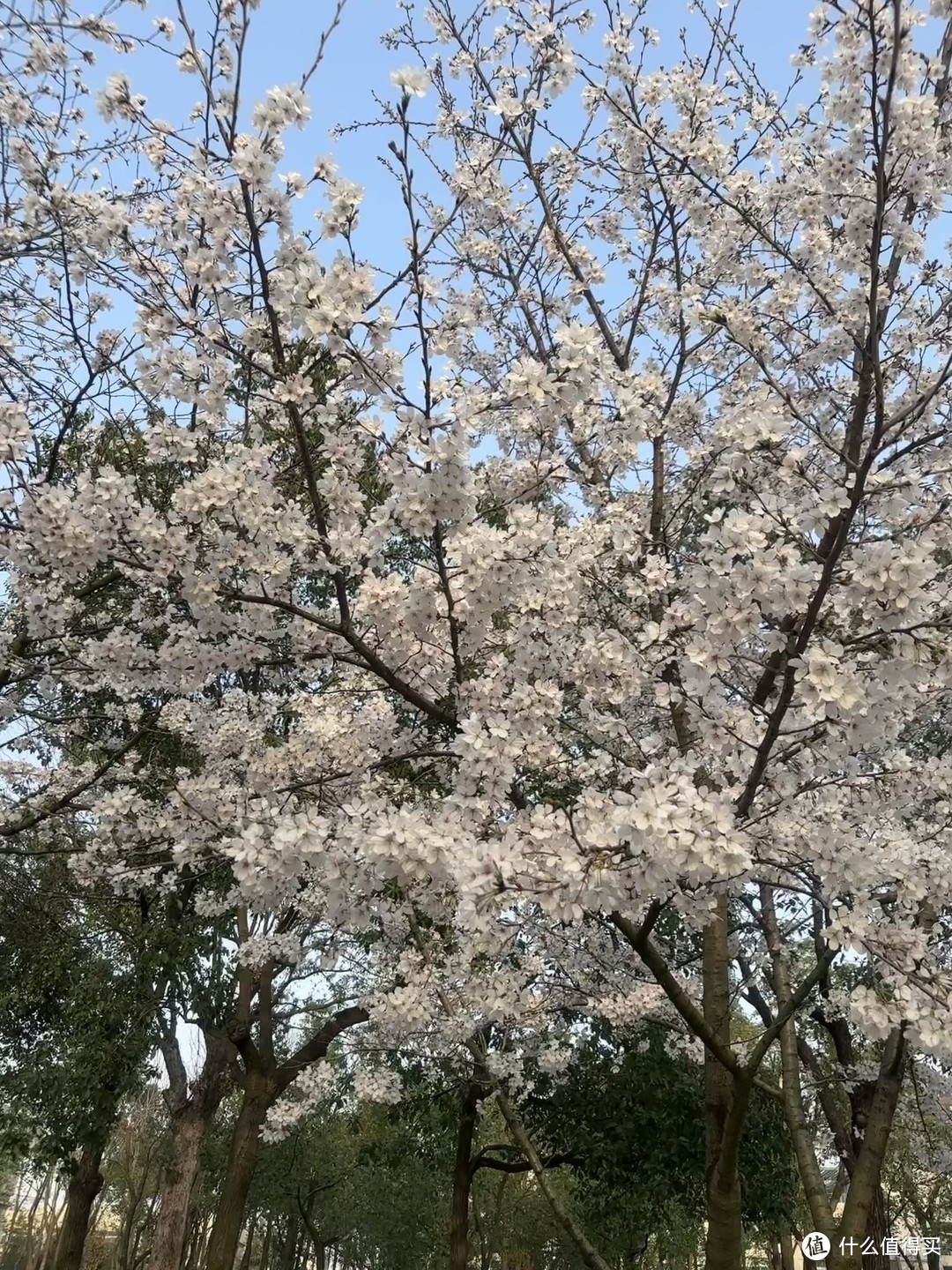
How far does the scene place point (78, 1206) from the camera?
13.3m

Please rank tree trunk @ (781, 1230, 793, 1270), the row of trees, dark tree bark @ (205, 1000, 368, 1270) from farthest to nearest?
1. tree trunk @ (781, 1230, 793, 1270)
2. dark tree bark @ (205, 1000, 368, 1270)
3. the row of trees

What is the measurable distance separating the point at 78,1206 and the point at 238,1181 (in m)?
4.44

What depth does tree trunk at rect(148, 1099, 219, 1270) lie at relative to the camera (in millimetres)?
11805

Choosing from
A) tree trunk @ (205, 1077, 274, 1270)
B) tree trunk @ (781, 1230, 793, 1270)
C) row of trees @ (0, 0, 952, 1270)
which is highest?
row of trees @ (0, 0, 952, 1270)

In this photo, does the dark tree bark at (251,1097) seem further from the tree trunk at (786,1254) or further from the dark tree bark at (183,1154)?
the tree trunk at (786,1254)

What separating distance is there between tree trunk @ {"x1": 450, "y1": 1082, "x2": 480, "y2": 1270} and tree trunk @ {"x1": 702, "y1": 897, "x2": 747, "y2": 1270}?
6458 mm

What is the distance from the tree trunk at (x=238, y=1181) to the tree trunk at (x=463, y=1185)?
260 centimetres

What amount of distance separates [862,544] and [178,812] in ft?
14.6

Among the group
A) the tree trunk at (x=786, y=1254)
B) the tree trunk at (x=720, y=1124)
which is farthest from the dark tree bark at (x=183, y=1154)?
the tree trunk at (x=786, y=1254)

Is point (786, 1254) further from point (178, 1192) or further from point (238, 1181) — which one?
point (238, 1181)

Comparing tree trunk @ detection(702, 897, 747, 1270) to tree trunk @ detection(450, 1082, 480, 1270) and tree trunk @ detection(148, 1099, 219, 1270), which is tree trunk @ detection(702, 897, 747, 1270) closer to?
tree trunk @ detection(450, 1082, 480, 1270)

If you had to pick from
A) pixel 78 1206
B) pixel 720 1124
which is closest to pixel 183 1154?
pixel 78 1206

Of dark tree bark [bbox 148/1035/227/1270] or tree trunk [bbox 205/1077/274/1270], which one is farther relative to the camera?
dark tree bark [bbox 148/1035/227/1270]

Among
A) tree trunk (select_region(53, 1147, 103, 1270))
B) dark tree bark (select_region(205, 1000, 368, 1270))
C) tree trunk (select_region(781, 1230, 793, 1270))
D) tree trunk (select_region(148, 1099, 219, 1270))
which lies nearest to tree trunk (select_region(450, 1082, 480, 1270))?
dark tree bark (select_region(205, 1000, 368, 1270))
